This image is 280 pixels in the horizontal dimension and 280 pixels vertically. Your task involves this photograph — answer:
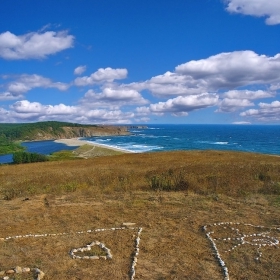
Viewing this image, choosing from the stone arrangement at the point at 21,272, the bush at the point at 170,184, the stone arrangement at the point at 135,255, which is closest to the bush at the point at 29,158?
the bush at the point at 170,184

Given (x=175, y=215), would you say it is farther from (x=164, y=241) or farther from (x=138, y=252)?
(x=138, y=252)

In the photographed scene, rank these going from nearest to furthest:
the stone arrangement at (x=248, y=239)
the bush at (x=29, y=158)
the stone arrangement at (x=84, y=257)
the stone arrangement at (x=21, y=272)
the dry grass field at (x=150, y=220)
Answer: the stone arrangement at (x=21, y=272) → the stone arrangement at (x=84, y=257) → the dry grass field at (x=150, y=220) → the stone arrangement at (x=248, y=239) → the bush at (x=29, y=158)

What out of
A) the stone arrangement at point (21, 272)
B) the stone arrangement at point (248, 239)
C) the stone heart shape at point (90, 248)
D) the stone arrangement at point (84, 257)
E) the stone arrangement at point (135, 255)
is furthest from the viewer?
the stone arrangement at point (248, 239)

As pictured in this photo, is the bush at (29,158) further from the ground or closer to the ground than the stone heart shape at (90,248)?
closer to the ground

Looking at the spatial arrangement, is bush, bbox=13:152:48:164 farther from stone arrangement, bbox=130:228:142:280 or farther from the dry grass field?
stone arrangement, bbox=130:228:142:280

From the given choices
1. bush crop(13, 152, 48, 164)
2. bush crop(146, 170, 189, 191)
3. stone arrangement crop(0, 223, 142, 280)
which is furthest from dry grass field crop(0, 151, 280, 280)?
bush crop(13, 152, 48, 164)

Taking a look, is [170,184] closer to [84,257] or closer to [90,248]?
[90,248]

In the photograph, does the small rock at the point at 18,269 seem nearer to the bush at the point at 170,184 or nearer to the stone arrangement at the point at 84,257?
the stone arrangement at the point at 84,257

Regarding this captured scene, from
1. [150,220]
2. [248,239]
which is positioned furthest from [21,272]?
[248,239]

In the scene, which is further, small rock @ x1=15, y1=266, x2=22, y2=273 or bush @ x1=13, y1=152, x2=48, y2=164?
bush @ x1=13, y1=152, x2=48, y2=164
